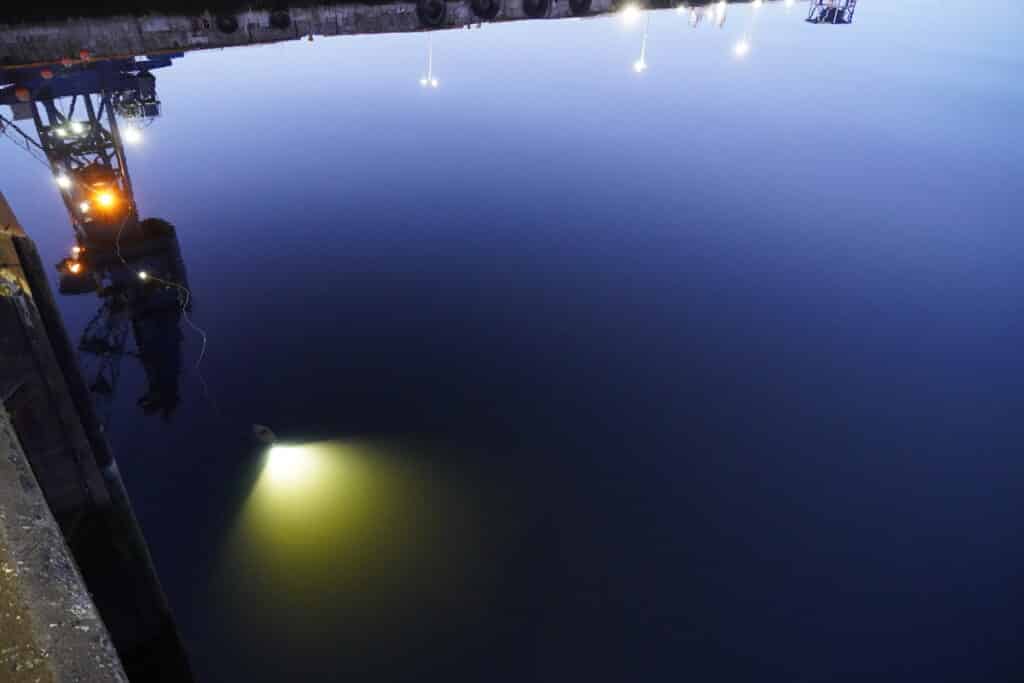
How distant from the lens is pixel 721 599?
58.5ft

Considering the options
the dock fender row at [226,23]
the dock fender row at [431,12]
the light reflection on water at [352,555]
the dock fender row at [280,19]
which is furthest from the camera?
the light reflection on water at [352,555]

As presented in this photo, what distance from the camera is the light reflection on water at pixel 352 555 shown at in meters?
15.9

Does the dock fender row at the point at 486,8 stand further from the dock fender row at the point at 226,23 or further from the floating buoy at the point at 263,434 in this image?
the floating buoy at the point at 263,434

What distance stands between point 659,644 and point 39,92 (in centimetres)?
3073

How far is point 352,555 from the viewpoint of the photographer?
17234mm

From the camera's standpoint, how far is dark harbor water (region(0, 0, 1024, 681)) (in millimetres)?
16688

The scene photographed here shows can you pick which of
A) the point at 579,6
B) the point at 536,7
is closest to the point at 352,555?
the point at 536,7

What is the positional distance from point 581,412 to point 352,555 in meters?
12.7

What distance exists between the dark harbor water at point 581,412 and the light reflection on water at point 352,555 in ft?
0.30

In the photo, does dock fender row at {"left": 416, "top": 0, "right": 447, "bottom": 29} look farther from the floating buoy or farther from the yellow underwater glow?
the floating buoy

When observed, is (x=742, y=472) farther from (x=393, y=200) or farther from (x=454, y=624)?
(x=393, y=200)

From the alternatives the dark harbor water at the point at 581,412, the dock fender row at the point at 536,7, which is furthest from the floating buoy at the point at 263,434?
the dock fender row at the point at 536,7

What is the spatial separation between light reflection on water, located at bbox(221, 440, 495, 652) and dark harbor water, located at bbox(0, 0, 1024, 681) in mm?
91

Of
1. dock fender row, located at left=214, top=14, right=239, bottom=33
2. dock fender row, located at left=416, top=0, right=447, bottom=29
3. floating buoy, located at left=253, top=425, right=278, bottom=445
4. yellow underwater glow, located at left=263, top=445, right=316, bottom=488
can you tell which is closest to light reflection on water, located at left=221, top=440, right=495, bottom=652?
yellow underwater glow, located at left=263, top=445, right=316, bottom=488
